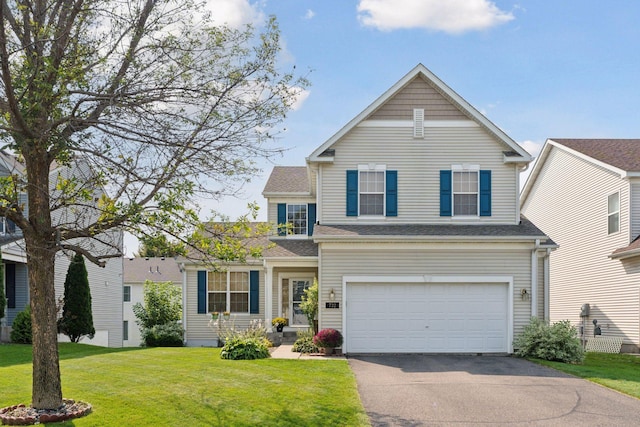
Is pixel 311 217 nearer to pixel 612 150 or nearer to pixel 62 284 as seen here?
pixel 612 150

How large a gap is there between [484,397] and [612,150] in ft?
52.5

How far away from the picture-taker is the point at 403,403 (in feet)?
40.8

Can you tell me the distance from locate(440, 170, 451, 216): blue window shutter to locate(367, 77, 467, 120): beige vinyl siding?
181 cm

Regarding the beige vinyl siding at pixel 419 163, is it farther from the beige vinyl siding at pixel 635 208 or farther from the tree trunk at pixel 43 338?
the tree trunk at pixel 43 338

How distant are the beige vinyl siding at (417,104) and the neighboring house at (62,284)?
9932 mm

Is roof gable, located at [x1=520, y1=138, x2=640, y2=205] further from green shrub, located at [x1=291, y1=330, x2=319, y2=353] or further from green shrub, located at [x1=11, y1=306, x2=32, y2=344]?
green shrub, located at [x1=11, y1=306, x2=32, y2=344]

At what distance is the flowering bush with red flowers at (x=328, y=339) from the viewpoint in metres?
19.1

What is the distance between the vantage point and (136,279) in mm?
45875

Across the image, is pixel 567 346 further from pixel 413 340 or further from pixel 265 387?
pixel 265 387

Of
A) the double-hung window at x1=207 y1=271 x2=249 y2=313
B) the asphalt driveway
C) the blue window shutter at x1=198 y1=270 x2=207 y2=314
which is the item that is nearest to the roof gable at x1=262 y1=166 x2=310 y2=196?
the double-hung window at x1=207 y1=271 x2=249 y2=313

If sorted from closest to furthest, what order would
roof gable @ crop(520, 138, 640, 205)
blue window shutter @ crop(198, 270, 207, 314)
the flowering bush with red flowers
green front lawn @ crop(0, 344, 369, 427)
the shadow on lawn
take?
1. green front lawn @ crop(0, 344, 369, 427)
2. the shadow on lawn
3. the flowering bush with red flowers
4. roof gable @ crop(520, 138, 640, 205)
5. blue window shutter @ crop(198, 270, 207, 314)

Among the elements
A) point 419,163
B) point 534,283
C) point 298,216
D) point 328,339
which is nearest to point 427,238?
point 419,163

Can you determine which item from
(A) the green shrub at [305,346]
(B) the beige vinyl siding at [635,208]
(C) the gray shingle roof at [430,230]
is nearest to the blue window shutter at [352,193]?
(C) the gray shingle roof at [430,230]

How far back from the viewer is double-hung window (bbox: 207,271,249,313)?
82.7 feet
